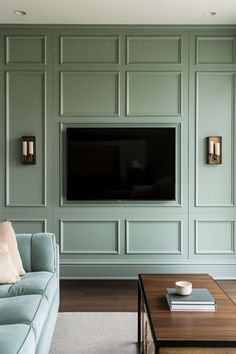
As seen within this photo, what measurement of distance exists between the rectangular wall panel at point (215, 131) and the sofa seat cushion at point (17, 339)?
304 cm

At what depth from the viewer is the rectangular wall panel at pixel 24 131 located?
15.3 feet

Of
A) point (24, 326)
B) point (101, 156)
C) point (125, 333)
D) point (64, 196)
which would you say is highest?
point (101, 156)

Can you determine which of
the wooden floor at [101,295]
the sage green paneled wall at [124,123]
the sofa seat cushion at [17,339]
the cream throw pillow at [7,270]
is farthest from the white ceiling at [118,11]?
the sofa seat cushion at [17,339]

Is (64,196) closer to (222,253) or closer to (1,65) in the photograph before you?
(1,65)

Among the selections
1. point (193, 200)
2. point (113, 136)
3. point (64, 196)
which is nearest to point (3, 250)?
point (64, 196)

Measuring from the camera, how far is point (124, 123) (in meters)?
4.68

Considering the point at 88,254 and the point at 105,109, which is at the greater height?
the point at 105,109

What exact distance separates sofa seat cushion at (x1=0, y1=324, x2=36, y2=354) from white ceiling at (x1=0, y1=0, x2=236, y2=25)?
3128 mm

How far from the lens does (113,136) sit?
15.3ft

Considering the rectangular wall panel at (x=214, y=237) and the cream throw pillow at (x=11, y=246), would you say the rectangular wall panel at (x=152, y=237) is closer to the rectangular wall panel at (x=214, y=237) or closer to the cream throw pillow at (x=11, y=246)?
the rectangular wall panel at (x=214, y=237)

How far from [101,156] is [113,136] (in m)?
0.26

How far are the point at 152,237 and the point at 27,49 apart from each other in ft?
8.45

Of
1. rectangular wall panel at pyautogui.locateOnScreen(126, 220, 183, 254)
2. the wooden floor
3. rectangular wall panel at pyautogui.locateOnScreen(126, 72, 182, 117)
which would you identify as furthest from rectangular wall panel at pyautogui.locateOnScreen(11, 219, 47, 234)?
rectangular wall panel at pyautogui.locateOnScreen(126, 72, 182, 117)

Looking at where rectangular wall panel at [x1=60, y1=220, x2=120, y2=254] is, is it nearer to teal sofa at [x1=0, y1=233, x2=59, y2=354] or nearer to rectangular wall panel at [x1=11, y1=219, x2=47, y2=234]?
rectangular wall panel at [x1=11, y1=219, x2=47, y2=234]
